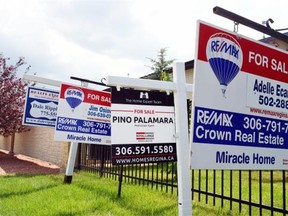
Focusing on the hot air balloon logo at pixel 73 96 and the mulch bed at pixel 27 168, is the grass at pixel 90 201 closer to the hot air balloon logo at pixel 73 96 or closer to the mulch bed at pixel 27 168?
the hot air balloon logo at pixel 73 96

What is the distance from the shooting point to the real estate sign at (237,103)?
80.9 inches

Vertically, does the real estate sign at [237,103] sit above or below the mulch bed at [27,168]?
above

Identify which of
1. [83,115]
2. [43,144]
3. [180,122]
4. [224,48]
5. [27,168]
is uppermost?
[224,48]

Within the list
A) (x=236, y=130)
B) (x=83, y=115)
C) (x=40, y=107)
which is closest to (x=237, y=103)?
(x=236, y=130)

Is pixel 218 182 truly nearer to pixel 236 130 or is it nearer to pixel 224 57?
pixel 236 130

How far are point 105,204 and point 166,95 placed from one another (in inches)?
82.3

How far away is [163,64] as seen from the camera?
1812 centimetres

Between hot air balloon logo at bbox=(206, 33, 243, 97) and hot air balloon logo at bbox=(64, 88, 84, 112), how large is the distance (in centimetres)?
492

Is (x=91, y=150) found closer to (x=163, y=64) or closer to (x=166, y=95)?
(x=166, y=95)

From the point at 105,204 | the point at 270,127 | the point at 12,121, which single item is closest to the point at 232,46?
the point at 270,127

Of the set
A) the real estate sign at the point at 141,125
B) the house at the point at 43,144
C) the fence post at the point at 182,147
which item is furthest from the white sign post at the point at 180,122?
the house at the point at 43,144

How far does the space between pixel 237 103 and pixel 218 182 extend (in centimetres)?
550

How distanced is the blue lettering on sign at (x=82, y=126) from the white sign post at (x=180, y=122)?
369 centimetres

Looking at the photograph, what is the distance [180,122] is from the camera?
123 inches
